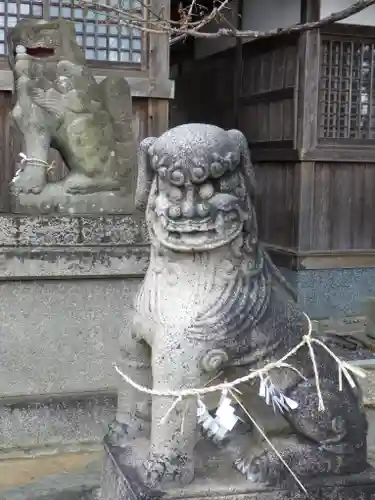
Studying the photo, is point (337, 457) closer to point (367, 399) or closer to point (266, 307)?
point (266, 307)

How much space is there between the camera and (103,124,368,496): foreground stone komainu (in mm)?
2098

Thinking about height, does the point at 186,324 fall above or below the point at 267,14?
below

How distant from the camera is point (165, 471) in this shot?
2.09 meters

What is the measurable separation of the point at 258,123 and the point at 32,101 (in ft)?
14.5

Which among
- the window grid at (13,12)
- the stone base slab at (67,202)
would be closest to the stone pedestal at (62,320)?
the stone base slab at (67,202)

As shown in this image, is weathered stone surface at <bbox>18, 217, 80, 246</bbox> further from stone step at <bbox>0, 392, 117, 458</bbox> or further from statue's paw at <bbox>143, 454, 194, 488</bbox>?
statue's paw at <bbox>143, 454, 194, 488</bbox>

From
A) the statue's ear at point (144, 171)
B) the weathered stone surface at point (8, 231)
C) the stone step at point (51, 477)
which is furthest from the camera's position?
the weathered stone surface at point (8, 231)

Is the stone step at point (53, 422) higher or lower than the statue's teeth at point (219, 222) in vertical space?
lower

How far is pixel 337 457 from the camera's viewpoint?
221 cm

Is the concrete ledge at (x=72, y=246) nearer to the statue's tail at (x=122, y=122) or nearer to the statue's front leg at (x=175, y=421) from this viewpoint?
the statue's tail at (x=122, y=122)

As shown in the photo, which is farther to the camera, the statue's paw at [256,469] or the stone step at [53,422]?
the stone step at [53,422]

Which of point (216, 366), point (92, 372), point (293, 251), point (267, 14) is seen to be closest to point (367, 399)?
point (92, 372)

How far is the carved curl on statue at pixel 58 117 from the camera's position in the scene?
157 inches

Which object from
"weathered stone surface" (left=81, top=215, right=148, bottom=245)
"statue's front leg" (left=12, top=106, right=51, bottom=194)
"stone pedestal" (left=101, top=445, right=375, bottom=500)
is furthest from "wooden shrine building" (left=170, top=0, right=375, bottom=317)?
"stone pedestal" (left=101, top=445, right=375, bottom=500)
